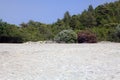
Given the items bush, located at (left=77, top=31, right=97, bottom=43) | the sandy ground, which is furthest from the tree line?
the sandy ground

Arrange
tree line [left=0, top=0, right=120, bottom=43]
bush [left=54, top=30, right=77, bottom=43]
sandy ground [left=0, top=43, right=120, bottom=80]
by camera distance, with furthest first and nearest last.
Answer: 1. tree line [left=0, top=0, right=120, bottom=43]
2. bush [left=54, top=30, right=77, bottom=43]
3. sandy ground [left=0, top=43, right=120, bottom=80]

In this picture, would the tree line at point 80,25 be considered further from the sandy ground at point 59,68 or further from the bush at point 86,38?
the sandy ground at point 59,68

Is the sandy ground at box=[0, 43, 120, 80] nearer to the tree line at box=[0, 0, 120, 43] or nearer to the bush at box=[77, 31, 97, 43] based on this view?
the bush at box=[77, 31, 97, 43]

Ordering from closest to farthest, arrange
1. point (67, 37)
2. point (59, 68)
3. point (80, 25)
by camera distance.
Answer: point (59, 68)
point (67, 37)
point (80, 25)

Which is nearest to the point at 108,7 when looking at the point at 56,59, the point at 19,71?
the point at 56,59

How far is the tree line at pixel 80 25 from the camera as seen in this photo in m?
25.5

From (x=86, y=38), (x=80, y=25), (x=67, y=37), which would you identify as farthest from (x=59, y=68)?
(x=80, y=25)

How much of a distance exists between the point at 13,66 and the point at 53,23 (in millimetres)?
27114

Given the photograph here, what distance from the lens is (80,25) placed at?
107ft

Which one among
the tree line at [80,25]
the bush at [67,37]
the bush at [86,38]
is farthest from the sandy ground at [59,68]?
→ the tree line at [80,25]

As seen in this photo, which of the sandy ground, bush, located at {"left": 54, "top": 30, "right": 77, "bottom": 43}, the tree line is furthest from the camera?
the tree line

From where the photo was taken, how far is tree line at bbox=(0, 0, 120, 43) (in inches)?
1004

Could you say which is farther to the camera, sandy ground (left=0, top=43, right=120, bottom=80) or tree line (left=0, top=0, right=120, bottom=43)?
tree line (left=0, top=0, right=120, bottom=43)

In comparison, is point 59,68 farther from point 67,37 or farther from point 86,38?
point 86,38
